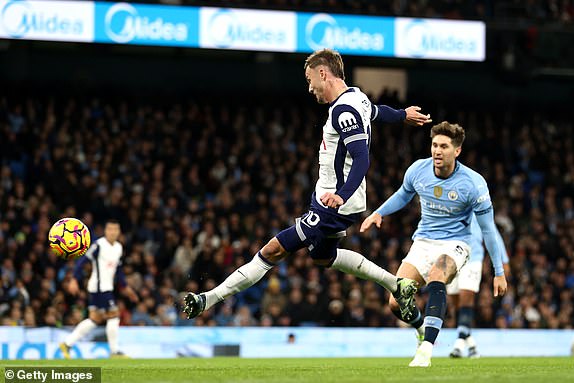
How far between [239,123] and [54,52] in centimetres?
498

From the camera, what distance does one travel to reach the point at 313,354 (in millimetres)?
17328

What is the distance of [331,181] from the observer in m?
8.98

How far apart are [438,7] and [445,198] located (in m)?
14.4

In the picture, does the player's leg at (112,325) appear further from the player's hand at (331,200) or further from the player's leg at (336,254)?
the player's hand at (331,200)

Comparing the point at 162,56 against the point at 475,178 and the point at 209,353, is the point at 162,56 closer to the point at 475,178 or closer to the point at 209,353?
the point at 209,353

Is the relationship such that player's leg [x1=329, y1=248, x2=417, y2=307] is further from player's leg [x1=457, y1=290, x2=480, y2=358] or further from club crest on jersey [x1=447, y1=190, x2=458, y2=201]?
player's leg [x1=457, y1=290, x2=480, y2=358]

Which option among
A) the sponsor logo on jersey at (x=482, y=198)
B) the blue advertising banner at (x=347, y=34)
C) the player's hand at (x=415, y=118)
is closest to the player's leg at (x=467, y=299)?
the sponsor logo on jersey at (x=482, y=198)

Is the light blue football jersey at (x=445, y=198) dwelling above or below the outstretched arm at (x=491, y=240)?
above

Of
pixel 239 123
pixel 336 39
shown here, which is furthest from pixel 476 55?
pixel 239 123

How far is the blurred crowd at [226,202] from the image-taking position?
18438 millimetres

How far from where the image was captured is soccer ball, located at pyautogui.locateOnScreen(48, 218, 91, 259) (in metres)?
11.6
